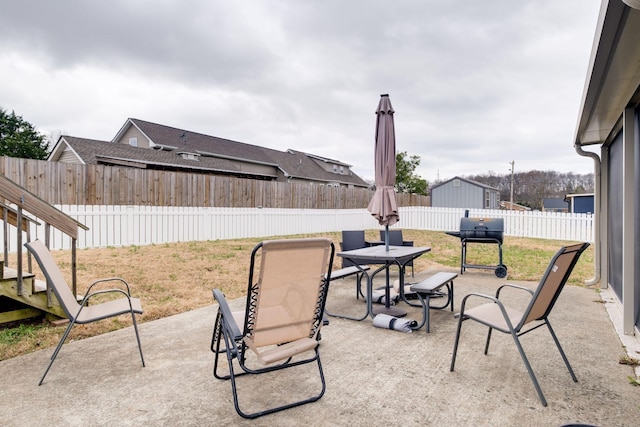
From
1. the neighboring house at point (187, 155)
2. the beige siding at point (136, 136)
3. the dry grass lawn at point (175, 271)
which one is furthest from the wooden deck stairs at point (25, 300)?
the beige siding at point (136, 136)

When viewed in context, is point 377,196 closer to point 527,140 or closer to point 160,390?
point 160,390

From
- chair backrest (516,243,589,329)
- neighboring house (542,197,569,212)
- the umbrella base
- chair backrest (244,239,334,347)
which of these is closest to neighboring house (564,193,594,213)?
neighboring house (542,197,569,212)

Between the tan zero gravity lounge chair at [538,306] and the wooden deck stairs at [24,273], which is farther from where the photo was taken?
the wooden deck stairs at [24,273]

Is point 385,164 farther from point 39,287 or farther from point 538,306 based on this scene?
point 39,287

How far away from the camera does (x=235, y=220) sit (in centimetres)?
1256

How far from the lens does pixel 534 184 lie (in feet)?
173

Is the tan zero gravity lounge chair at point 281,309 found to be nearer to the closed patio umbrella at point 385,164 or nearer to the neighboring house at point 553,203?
the closed patio umbrella at point 385,164

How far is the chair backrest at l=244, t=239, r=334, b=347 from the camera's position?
2100mm

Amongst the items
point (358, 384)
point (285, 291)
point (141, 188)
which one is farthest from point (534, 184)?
point (285, 291)

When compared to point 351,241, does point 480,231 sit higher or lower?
higher

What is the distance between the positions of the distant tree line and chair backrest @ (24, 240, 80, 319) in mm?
52385

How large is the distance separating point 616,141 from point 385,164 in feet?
11.1

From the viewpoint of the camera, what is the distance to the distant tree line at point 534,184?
49.8 m

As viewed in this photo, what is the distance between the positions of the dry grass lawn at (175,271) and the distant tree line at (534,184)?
145ft
